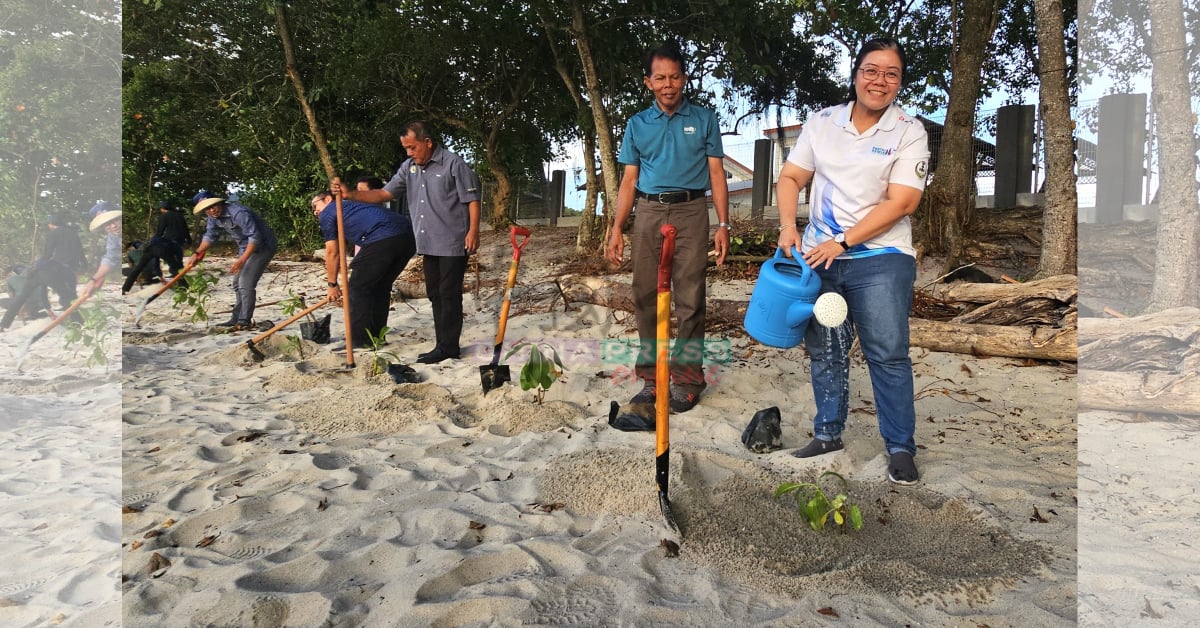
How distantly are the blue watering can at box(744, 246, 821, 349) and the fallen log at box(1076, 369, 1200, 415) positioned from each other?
1914 millimetres

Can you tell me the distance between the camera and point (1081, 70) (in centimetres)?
177

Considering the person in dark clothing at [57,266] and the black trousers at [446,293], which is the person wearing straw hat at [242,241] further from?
the person in dark clothing at [57,266]

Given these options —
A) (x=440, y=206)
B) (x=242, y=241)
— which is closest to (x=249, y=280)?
(x=242, y=241)

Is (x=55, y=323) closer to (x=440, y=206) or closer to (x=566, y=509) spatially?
(x=566, y=509)

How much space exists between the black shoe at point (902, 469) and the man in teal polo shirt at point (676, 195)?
1152 mm

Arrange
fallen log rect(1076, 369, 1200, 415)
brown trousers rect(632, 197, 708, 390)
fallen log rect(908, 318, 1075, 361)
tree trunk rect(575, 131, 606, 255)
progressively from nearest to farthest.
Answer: fallen log rect(1076, 369, 1200, 415), brown trousers rect(632, 197, 708, 390), fallen log rect(908, 318, 1075, 361), tree trunk rect(575, 131, 606, 255)

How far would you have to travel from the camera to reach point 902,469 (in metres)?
2.62

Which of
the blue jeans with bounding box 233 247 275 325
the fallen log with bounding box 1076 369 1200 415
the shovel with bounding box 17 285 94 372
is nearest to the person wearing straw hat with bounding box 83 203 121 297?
the shovel with bounding box 17 285 94 372

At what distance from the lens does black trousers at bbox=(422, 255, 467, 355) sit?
4903mm

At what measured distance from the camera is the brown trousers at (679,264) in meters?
3.53

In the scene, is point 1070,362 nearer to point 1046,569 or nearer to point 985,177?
point 1046,569

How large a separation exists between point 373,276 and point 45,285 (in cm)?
355

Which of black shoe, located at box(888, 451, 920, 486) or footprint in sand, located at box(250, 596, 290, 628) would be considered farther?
black shoe, located at box(888, 451, 920, 486)

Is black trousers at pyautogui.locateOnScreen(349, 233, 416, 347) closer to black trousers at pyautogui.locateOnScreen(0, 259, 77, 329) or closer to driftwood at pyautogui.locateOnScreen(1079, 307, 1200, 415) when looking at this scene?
black trousers at pyautogui.locateOnScreen(0, 259, 77, 329)
